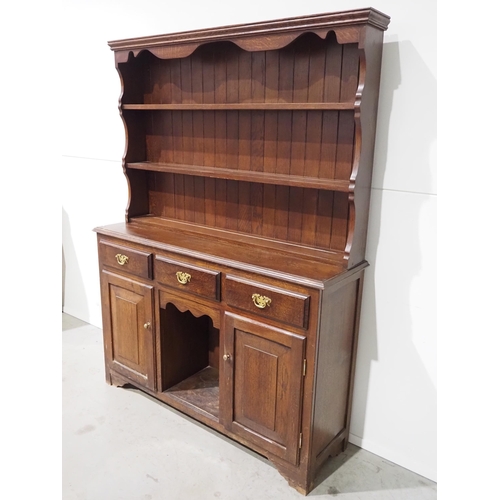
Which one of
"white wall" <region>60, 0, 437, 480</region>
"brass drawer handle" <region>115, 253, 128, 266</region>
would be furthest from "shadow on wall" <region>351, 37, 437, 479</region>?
"brass drawer handle" <region>115, 253, 128, 266</region>

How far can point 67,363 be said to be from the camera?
2.88m

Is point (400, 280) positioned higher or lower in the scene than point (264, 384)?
higher

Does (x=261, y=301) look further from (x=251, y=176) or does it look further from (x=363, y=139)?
(x=363, y=139)

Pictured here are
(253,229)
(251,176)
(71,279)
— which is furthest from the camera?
(71,279)

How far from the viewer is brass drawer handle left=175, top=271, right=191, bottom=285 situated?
2072mm

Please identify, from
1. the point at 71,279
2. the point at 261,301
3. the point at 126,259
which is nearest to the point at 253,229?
the point at 261,301

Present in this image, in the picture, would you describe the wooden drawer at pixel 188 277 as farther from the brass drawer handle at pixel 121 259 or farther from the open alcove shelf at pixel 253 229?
the brass drawer handle at pixel 121 259

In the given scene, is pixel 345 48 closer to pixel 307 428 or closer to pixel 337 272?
pixel 337 272

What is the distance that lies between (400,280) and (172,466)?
130cm

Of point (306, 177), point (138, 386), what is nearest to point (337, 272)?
point (306, 177)

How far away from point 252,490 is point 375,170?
1.45 meters

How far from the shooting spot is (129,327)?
2.44 metres

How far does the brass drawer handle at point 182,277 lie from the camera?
2.07 metres

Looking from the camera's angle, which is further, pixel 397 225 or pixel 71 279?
pixel 71 279
